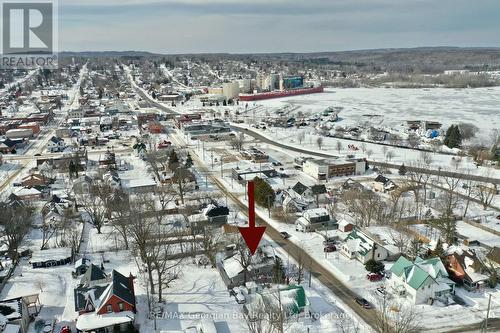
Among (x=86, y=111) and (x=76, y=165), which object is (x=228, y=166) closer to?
(x=76, y=165)

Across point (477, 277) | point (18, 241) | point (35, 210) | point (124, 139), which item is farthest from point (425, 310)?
point (124, 139)

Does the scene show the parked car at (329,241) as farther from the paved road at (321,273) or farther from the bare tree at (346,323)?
the bare tree at (346,323)

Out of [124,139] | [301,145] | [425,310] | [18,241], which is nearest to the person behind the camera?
[425,310]

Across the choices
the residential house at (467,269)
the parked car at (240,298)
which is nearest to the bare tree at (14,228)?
the parked car at (240,298)

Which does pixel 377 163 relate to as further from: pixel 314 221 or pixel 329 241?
pixel 329 241

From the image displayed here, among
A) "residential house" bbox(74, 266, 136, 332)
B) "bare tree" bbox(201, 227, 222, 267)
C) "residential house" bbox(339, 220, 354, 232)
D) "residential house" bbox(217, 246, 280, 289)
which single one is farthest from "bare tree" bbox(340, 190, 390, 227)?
"residential house" bbox(74, 266, 136, 332)

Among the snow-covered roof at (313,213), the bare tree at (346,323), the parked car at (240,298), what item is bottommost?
the bare tree at (346,323)

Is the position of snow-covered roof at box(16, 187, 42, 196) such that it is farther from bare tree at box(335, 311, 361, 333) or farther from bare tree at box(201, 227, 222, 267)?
bare tree at box(335, 311, 361, 333)
